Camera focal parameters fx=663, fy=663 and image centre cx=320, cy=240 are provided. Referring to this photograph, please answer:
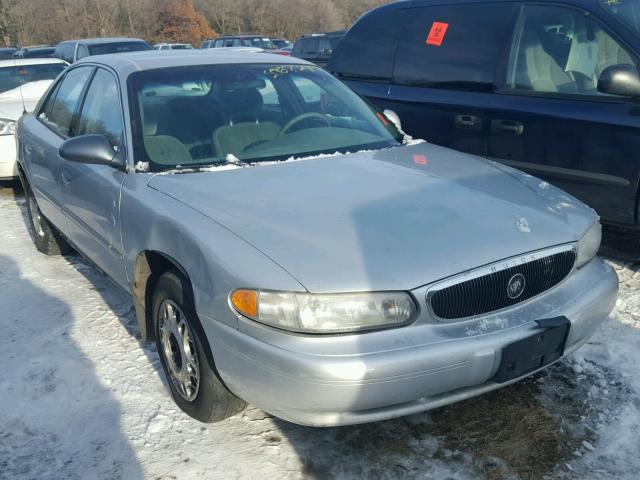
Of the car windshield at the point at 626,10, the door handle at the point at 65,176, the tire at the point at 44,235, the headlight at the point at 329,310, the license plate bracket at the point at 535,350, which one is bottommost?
the tire at the point at 44,235

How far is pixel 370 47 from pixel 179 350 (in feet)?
11.4

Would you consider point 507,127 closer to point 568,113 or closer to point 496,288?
point 568,113

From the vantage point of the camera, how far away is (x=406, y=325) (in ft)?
7.59

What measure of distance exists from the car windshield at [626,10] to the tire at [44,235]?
13.5ft

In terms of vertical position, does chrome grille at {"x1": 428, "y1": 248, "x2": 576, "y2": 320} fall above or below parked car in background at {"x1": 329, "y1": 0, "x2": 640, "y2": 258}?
below

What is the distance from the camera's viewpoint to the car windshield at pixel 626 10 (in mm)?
Result: 4156

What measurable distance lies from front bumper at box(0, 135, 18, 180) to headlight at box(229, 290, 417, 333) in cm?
561

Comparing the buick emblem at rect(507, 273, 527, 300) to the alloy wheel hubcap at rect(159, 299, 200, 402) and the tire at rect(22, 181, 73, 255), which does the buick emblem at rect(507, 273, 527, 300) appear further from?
the tire at rect(22, 181, 73, 255)

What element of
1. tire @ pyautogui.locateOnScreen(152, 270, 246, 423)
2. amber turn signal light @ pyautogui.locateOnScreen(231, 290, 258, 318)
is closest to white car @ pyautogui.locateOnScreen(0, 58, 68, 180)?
tire @ pyautogui.locateOnScreen(152, 270, 246, 423)

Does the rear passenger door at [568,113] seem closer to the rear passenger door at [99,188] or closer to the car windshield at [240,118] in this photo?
the car windshield at [240,118]

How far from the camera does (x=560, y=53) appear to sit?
4.46m

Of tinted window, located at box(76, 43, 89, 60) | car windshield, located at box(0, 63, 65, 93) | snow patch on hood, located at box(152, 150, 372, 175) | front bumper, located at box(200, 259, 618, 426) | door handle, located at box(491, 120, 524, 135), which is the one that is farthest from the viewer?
tinted window, located at box(76, 43, 89, 60)

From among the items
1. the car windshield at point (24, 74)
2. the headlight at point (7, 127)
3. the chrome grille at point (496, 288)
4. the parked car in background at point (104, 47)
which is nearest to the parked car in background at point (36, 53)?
the parked car in background at point (104, 47)

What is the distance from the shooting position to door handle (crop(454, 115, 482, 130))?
4654 millimetres
